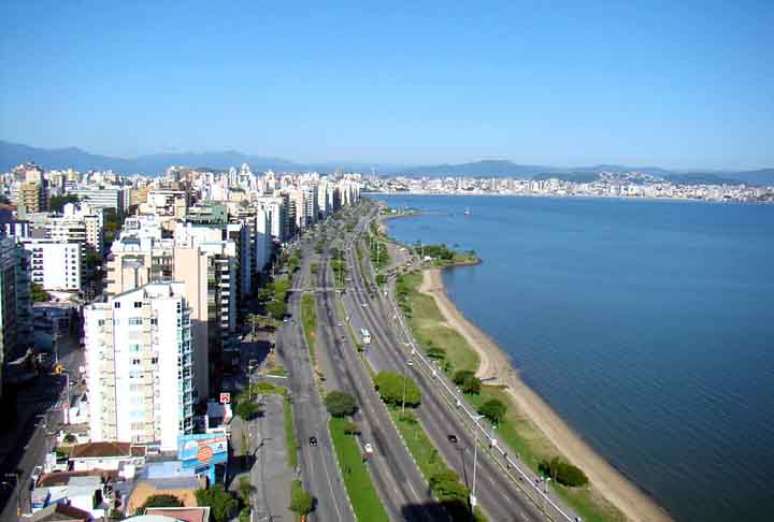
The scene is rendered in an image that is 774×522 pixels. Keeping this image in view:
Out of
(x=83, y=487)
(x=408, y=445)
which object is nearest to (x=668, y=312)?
(x=408, y=445)

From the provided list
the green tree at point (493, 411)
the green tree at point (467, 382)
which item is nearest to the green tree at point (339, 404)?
the green tree at point (493, 411)

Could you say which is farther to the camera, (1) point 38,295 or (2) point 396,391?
(1) point 38,295

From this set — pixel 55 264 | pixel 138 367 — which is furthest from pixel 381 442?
pixel 55 264

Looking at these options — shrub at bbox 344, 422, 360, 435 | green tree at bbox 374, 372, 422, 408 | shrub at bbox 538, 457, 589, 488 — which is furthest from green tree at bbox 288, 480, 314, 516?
green tree at bbox 374, 372, 422, 408

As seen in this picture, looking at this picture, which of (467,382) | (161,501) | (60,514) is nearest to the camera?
(60,514)

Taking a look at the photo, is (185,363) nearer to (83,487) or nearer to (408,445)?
(83,487)

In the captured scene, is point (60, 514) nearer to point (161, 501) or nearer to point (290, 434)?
point (161, 501)

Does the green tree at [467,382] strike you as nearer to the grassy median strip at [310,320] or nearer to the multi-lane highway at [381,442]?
the multi-lane highway at [381,442]
